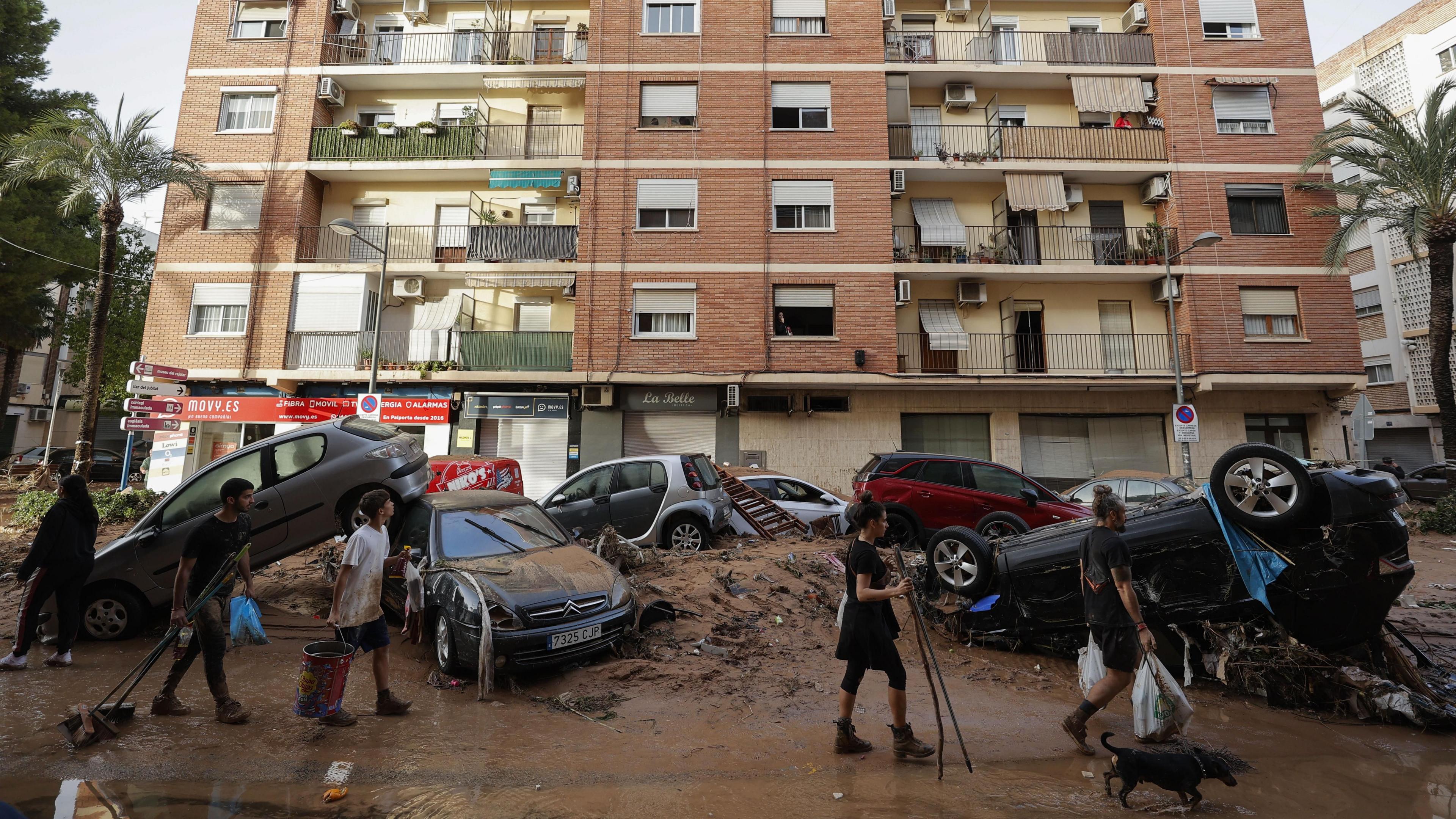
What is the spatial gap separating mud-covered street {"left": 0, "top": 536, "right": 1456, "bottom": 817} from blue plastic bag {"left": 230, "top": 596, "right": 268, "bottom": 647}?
1.92 feet

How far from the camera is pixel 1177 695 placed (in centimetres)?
421

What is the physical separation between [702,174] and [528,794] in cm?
1719

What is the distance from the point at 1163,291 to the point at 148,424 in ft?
82.0

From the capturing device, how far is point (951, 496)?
10.8m

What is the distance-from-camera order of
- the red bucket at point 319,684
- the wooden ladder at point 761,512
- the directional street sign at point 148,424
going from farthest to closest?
1. the directional street sign at point 148,424
2. the wooden ladder at point 761,512
3. the red bucket at point 319,684

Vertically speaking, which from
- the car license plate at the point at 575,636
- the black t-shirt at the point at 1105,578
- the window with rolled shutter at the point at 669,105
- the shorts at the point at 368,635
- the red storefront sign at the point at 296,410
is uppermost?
the window with rolled shutter at the point at 669,105

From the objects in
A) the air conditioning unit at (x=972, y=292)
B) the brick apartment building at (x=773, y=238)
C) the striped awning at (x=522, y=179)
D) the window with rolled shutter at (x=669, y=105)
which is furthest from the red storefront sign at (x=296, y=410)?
the air conditioning unit at (x=972, y=292)

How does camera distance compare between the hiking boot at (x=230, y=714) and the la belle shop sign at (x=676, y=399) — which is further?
the la belle shop sign at (x=676, y=399)

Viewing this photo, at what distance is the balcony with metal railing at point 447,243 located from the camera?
18.8 meters

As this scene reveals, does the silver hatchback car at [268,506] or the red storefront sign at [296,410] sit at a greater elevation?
the red storefront sign at [296,410]

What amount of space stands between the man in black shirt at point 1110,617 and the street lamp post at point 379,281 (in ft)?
48.1

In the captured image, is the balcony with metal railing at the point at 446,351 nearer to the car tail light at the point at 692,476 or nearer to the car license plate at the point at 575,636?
the car tail light at the point at 692,476

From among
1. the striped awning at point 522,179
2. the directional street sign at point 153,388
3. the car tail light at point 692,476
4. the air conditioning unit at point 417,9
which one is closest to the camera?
the car tail light at point 692,476

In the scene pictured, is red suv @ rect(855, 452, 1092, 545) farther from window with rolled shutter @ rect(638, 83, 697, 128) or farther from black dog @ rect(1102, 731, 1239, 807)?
window with rolled shutter @ rect(638, 83, 697, 128)
